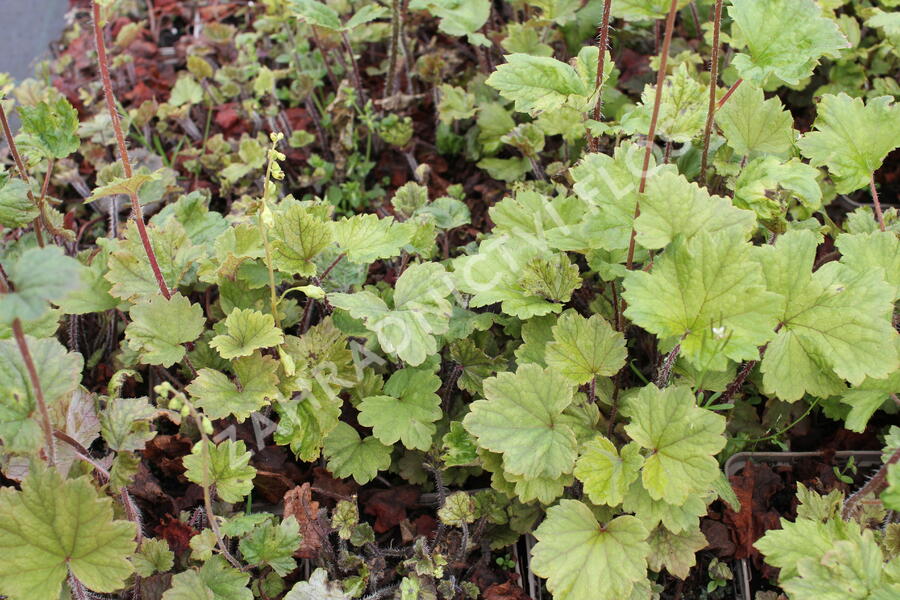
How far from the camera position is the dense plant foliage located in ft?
5.41

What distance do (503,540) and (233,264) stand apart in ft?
3.44

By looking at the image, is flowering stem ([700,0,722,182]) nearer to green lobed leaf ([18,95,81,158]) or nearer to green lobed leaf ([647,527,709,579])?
green lobed leaf ([647,527,709,579])

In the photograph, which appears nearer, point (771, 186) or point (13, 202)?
point (771, 186)

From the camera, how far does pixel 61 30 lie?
4.09m

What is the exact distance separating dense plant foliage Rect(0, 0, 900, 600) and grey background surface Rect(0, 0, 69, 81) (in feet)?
5.68

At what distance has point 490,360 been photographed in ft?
6.89

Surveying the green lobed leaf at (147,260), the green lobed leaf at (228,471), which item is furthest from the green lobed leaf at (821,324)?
the green lobed leaf at (147,260)

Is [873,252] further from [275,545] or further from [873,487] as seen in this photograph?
[275,545]

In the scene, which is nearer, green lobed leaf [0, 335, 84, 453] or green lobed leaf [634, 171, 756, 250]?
green lobed leaf [0, 335, 84, 453]

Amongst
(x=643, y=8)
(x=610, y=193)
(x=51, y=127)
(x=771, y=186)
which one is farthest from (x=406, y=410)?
(x=643, y=8)

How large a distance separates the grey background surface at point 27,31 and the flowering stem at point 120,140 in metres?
2.45

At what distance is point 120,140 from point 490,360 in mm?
1114

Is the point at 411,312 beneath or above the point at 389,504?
above

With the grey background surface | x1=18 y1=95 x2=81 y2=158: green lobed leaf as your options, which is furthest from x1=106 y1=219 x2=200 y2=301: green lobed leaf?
the grey background surface
